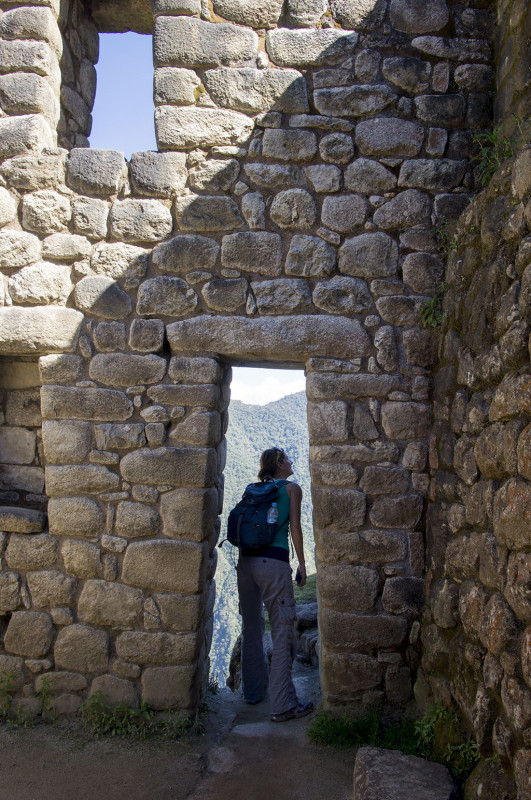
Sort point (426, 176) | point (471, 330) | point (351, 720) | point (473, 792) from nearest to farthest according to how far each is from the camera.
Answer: point (473, 792)
point (471, 330)
point (351, 720)
point (426, 176)

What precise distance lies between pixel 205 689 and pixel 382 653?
1173 mm

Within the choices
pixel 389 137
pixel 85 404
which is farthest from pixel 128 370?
pixel 389 137

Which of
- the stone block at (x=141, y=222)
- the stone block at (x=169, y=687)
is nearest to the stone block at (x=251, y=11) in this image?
the stone block at (x=141, y=222)

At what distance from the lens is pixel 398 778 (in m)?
2.44

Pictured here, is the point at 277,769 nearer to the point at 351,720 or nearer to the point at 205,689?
the point at 351,720

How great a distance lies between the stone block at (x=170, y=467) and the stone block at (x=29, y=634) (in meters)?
0.92

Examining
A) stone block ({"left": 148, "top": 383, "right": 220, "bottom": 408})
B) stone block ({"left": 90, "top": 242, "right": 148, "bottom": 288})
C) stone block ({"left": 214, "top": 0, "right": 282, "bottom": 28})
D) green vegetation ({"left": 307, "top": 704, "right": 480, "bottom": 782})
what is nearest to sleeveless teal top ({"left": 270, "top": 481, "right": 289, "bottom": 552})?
stone block ({"left": 148, "top": 383, "right": 220, "bottom": 408})

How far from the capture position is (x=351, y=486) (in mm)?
3406

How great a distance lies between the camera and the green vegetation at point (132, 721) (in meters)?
3.22

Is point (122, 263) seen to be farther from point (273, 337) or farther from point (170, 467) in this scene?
point (170, 467)

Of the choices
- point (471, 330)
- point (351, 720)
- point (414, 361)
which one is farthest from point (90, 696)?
point (471, 330)

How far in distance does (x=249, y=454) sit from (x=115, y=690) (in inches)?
430

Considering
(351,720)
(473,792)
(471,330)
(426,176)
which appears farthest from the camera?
(426,176)

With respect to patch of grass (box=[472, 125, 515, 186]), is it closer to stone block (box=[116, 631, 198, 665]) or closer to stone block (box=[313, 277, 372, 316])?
stone block (box=[313, 277, 372, 316])
